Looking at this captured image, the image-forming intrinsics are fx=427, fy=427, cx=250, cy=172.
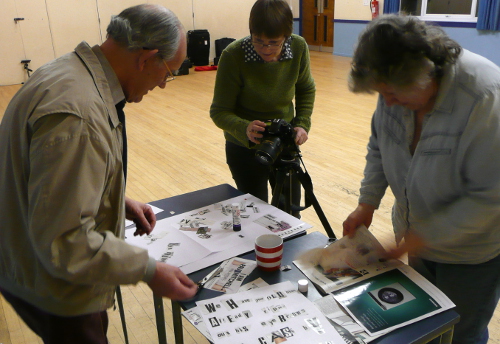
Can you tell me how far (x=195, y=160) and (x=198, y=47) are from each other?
5608mm

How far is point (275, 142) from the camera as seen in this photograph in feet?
5.55

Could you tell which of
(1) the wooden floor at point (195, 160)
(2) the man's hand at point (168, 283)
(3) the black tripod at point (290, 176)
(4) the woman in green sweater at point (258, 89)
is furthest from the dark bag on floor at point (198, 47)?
(2) the man's hand at point (168, 283)

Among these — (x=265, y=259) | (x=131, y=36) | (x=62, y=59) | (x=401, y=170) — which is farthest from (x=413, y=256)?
(x=62, y=59)

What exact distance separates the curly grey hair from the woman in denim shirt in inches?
19.1

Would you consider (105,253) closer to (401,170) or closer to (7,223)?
(7,223)

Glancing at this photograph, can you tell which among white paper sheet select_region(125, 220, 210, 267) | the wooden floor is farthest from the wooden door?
white paper sheet select_region(125, 220, 210, 267)

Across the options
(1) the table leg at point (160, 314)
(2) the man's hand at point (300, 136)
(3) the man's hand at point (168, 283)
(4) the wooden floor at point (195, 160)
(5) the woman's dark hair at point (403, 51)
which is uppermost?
(5) the woman's dark hair at point (403, 51)

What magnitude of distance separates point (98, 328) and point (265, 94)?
1235 mm

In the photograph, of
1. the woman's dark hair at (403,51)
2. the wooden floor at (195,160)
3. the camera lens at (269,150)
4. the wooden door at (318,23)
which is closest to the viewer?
the woman's dark hair at (403,51)

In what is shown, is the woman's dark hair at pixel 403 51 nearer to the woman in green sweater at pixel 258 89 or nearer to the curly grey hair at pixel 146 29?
the curly grey hair at pixel 146 29

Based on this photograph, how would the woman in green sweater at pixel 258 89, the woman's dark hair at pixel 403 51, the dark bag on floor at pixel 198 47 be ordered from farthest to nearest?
the dark bag on floor at pixel 198 47
the woman in green sweater at pixel 258 89
the woman's dark hair at pixel 403 51

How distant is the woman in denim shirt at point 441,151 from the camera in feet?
3.46

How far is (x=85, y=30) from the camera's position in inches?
333

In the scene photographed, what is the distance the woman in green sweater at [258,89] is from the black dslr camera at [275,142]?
59mm
